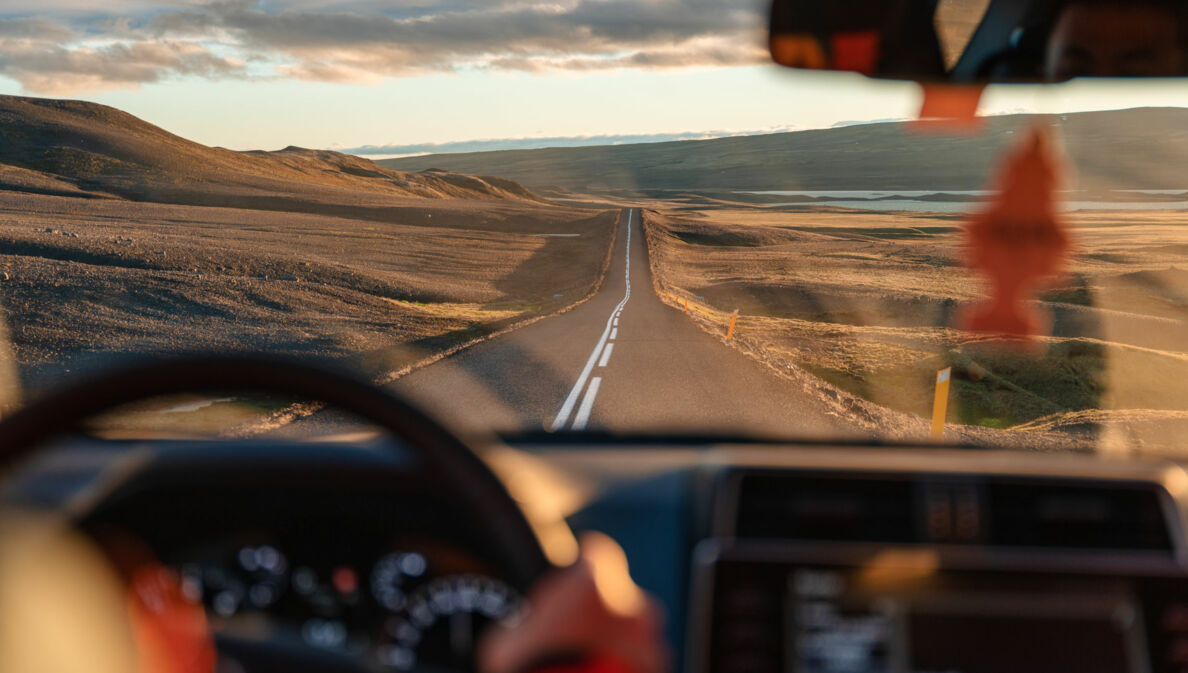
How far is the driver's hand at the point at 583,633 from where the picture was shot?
1.11 meters

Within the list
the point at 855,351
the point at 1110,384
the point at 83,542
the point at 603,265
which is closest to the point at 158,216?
the point at 603,265

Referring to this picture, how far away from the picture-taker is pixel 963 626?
2213 millimetres

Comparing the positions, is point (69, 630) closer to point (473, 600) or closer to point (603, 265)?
point (473, 600)

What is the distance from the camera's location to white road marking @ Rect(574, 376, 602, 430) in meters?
10.0

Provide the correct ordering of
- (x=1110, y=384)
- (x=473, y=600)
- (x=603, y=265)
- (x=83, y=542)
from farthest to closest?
(x=603, y=265)
(x=1110, y=384)
(x=473, y=600)
(x=83, y=542)

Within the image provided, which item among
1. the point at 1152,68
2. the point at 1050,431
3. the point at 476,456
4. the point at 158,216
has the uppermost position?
the point at 158,216

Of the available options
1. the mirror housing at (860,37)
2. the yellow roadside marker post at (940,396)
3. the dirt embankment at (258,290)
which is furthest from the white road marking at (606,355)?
the mirror housing at (860,37)

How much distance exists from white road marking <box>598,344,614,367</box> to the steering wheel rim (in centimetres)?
1297

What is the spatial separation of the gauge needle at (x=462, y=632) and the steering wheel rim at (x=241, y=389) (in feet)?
2.45

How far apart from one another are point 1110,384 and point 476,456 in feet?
53.2

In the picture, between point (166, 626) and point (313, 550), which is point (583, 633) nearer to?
point (166, 626)

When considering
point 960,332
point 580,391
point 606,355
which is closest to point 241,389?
point 580,391

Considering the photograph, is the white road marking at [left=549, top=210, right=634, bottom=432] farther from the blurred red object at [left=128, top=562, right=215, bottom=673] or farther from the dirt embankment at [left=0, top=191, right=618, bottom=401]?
the blurred red object at [left=128, top=562, right=215, bottom=673]

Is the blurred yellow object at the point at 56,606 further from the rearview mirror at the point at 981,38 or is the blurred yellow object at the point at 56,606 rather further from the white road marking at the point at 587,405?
the white road marking at the point at 587,405
